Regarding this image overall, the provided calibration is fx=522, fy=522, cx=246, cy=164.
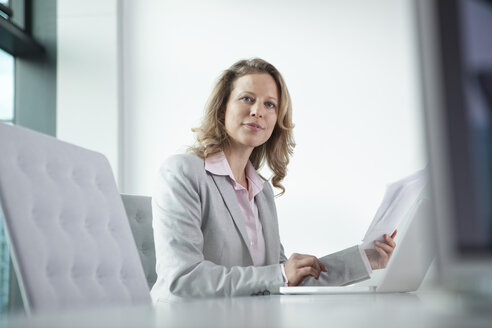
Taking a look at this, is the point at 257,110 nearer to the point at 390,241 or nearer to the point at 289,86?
the point at 390,241

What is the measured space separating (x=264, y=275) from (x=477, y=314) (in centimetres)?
111

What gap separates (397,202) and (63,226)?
2.53ft

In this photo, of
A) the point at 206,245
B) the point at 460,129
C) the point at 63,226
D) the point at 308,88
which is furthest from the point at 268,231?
the point at 308,88

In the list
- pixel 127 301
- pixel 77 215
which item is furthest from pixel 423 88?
pixel 127 301

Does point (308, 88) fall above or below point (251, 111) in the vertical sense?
above

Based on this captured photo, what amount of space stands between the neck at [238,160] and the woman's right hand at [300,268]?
0.62 meters

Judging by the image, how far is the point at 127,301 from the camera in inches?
47.4

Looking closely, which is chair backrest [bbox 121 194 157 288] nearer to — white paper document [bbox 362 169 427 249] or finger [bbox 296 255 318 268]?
finger [bbox 296 255 318 268]

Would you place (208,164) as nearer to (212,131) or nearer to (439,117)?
(212,131)

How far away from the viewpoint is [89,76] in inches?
145

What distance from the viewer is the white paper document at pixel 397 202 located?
4.03ft

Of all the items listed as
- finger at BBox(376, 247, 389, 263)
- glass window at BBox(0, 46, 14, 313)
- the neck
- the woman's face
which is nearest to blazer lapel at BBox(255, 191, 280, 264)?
the neck

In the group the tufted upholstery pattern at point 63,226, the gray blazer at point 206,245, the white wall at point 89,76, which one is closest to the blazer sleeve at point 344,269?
the gray blazer at point 206,245

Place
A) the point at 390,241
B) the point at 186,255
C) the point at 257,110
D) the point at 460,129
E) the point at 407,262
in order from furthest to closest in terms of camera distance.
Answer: the point at 257,110 → the point at 186,255 → the point at 390,241 → the point at 407,262 → the point at 460,129
